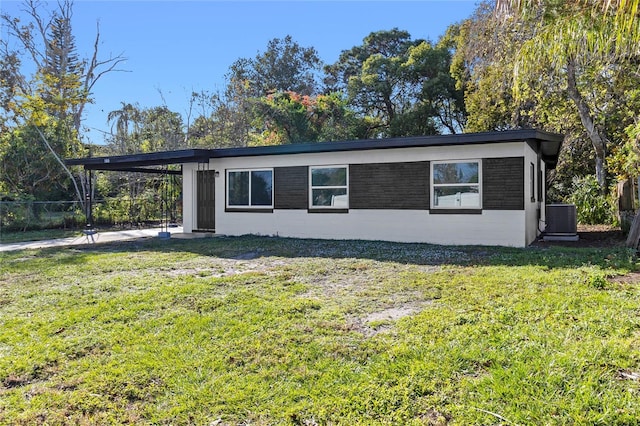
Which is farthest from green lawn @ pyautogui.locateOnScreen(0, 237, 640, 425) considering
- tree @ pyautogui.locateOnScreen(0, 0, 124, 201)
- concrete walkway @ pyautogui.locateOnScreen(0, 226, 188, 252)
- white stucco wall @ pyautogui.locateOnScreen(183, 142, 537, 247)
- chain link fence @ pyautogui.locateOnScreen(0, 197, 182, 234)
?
tree @ pyautogui.locateOnScreen(0, 0, 124, 201)

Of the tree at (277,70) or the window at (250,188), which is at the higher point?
the tree at (277,70)

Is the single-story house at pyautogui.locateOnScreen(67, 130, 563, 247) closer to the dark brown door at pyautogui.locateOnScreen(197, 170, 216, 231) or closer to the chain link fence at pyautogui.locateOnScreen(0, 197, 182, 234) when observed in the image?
the dark brown door at pyautogui.locateOnScreen(197, 170, 216, 231)

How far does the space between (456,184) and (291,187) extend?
4.22 meters

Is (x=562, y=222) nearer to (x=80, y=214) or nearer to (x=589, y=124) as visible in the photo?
(x=589, y=124)

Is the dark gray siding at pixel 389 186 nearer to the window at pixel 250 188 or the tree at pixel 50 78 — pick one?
the window at pixel 250 188

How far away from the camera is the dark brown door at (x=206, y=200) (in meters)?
12.6

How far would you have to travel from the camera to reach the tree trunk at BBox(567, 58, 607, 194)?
12820 mm

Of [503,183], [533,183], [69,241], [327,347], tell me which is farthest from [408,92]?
[327,347]

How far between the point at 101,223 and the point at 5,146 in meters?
4.51

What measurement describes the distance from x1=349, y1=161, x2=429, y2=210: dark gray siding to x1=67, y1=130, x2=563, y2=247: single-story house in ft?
0.08

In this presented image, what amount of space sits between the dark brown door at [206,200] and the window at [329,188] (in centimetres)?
333

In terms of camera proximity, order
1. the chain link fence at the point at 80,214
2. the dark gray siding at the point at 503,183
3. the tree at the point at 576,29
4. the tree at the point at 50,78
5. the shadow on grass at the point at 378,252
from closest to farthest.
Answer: the tree at the point at 576,29 → the shadow on grass at the point at 378,252 → the dark gray siding at the point at 503,183 → the chain link fence at the point at 80,214 → the tree at the point at 50,78

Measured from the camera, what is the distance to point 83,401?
2854mm

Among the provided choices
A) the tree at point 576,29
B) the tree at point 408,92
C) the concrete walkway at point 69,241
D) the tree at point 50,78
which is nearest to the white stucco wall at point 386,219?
the concrete walkway at point 69,241
